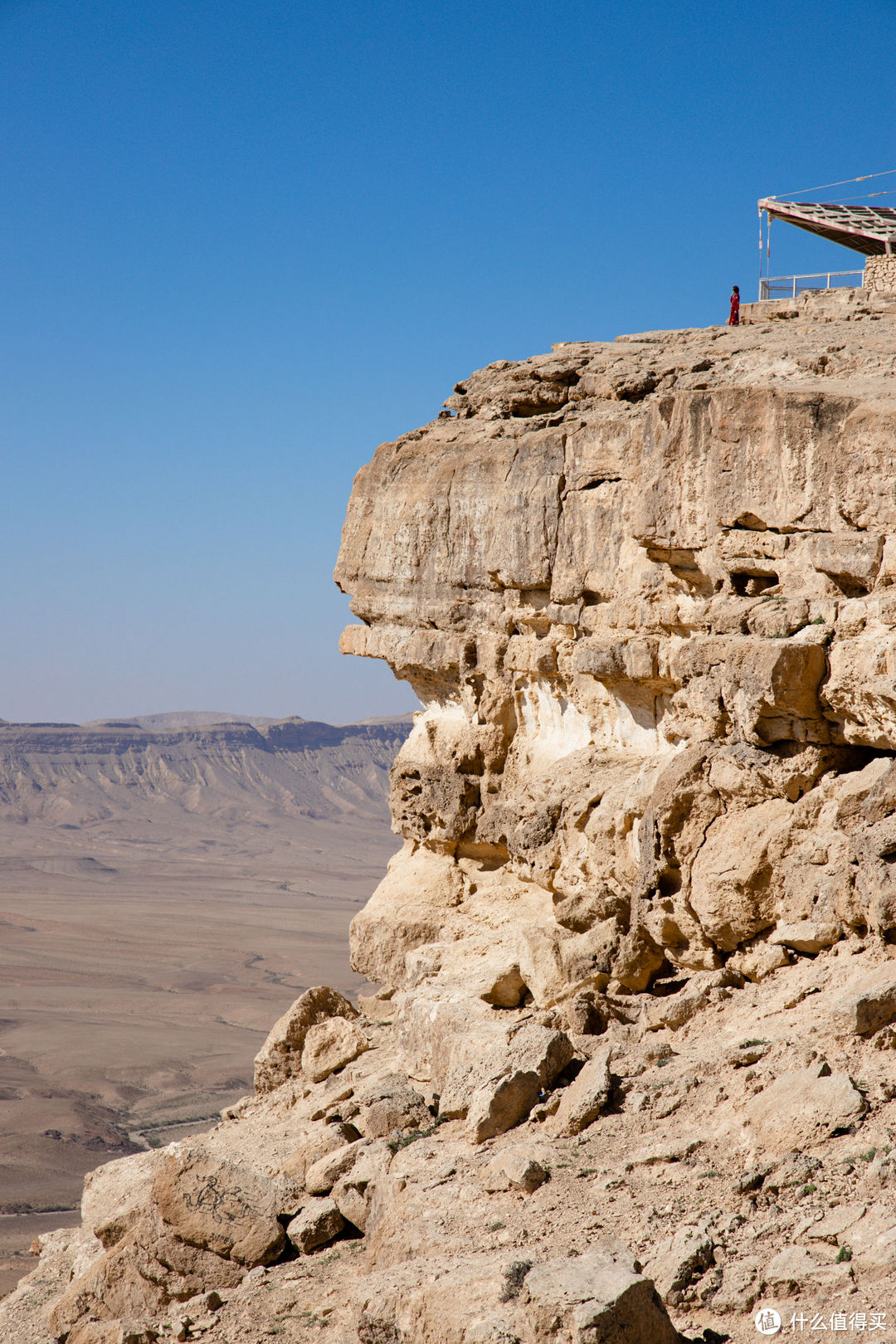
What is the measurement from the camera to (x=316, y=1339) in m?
10.1

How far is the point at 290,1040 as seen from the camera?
18016 mm

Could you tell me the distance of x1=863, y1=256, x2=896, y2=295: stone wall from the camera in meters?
19.3

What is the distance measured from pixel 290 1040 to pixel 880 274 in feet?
49.8

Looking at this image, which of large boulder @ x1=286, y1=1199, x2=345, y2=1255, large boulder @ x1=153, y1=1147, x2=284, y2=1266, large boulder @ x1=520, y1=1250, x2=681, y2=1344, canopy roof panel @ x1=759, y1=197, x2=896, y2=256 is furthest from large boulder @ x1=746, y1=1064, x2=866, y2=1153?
canopy roof panel @ x1=759, y1=197, x2=896, y2=256

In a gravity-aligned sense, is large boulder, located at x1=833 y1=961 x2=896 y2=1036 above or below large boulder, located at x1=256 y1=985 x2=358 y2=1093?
above

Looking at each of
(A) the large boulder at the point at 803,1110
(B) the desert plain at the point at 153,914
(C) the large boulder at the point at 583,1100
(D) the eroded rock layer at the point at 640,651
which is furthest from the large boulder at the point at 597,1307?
(B) the desert plain at the point at 153,914

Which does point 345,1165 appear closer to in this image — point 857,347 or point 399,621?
point 399,621

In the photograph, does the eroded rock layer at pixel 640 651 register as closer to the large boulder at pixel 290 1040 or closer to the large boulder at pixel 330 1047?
the large boulder at pixel 290 1040

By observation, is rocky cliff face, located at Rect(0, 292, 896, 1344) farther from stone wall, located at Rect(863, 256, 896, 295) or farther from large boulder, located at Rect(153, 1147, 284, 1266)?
stone wall, located at Rect(863, 256, 896, 295)

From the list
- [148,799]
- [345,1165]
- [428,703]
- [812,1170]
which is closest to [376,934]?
[428,703]

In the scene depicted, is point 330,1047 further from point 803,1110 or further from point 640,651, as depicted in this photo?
point 803,1110

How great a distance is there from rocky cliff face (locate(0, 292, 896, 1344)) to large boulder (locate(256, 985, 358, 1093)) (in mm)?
63

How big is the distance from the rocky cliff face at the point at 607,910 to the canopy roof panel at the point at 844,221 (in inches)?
112

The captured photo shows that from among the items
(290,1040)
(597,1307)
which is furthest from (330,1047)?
(597,1307)
